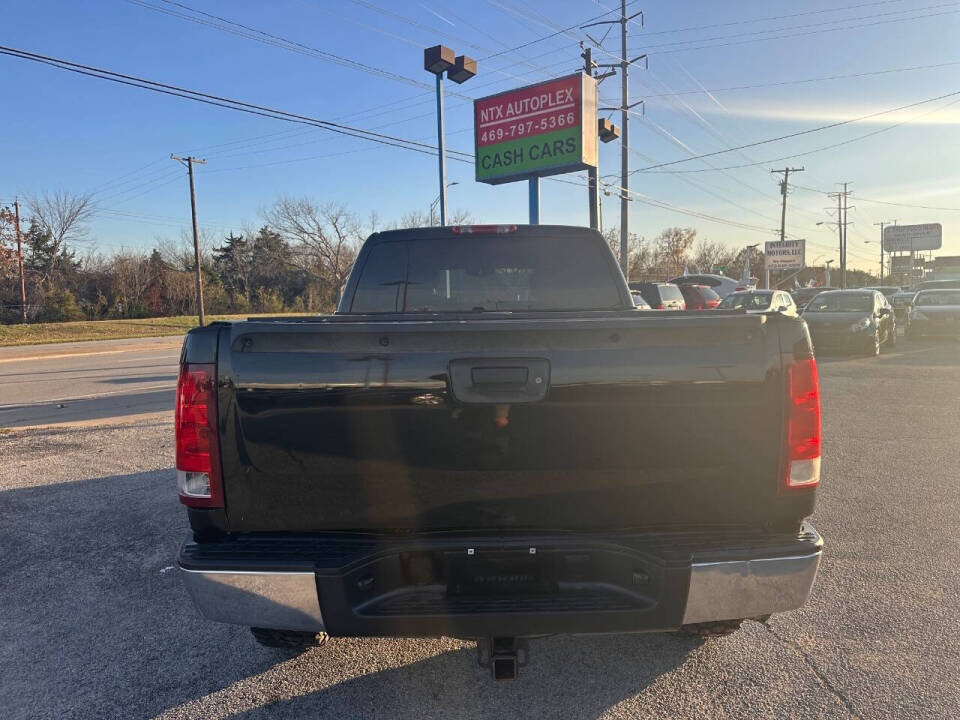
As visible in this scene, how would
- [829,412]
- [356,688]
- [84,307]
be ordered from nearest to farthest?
[356,688], [829,412], [84,307]

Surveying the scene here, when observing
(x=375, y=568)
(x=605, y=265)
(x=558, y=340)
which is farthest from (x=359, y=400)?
(x=605, y=265)

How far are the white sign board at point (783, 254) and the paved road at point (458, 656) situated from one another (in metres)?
36.4

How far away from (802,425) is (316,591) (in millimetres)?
1748

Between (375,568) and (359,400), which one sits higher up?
(359,400)

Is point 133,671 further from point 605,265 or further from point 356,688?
point 605,265

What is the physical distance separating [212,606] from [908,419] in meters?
8.71

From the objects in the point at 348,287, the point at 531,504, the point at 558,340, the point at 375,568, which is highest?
the point at 348,287

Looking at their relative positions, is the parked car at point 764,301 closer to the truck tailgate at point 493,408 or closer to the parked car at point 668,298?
the parked car at point 668,298

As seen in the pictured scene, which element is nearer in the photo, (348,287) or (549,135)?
(348,287)

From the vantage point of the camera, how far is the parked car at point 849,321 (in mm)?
14688

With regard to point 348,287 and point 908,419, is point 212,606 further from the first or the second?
point 908,419

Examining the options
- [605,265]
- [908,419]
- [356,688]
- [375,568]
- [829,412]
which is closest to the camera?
[375,568]

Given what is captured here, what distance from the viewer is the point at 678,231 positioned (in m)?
74.8

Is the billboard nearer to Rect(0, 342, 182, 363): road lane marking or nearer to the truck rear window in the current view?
the truck rear window
